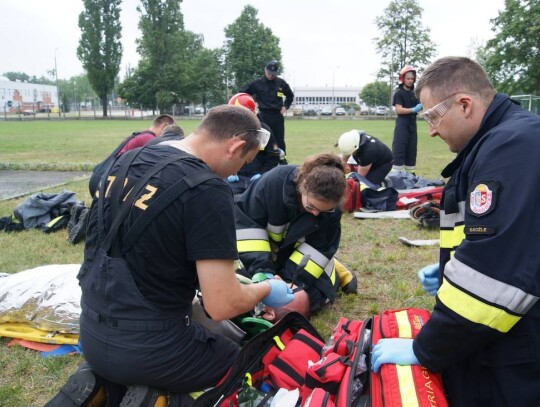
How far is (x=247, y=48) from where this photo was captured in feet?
201

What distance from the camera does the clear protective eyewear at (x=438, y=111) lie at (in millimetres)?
1936

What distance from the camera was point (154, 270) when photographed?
6.77 feet

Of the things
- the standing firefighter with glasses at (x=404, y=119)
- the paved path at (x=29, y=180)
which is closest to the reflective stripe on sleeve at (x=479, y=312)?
the standing firefighter with glasses at (x=404, y=119)

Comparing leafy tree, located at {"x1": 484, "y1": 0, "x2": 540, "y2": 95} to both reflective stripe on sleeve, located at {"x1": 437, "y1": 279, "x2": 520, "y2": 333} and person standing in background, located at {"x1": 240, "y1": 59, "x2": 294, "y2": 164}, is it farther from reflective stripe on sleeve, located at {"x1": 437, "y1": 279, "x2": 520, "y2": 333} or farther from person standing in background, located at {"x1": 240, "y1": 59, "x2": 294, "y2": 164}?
reflective stripe on sleeve, located at {"x1": 437, "y1": 279, "x2": 520, "y2": 333}

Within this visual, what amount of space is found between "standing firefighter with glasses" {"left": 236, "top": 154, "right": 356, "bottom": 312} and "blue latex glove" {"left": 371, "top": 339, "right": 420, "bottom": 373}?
1378mm

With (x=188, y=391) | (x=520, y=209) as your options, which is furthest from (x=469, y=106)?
(x=188, y=391)

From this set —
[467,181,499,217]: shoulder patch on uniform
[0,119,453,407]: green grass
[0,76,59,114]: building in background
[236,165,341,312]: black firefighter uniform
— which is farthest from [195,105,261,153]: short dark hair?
[0,76,59,114]: building in background

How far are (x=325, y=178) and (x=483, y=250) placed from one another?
162 cm

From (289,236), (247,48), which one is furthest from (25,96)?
(289,236)

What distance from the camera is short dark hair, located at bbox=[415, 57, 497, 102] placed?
191cm

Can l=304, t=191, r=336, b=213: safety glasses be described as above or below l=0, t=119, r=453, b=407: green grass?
above

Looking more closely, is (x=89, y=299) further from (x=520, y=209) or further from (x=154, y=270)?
(x=520, y=209)

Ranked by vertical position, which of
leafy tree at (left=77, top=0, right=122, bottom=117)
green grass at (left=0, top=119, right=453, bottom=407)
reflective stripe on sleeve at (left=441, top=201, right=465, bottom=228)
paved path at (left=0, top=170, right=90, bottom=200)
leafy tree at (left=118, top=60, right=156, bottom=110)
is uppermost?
leafy tree at (left=77, top=0, right=122, bottom=117)

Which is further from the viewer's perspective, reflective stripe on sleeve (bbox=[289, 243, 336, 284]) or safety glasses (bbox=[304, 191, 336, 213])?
reflective stripe on sleeve (bbox=[289, 243, 336, 284])
